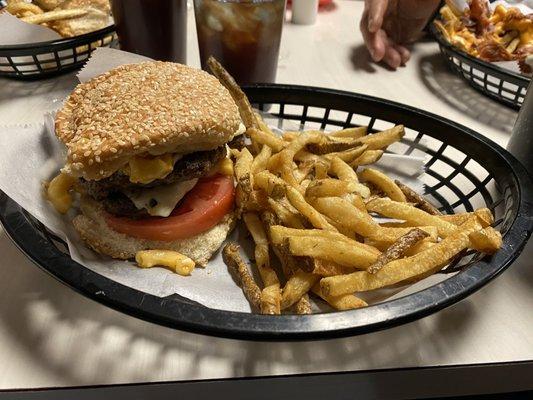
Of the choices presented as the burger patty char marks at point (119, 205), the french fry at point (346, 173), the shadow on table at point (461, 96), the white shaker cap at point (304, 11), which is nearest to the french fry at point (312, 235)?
the french fry at point (346, 173)

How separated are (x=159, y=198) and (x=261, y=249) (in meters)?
0.29

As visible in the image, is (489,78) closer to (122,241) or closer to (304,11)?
(304,11)

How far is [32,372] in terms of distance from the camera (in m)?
0.93

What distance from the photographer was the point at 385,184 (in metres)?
1.33

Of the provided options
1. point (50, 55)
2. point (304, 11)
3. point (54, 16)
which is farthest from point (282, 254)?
point (304, 11)

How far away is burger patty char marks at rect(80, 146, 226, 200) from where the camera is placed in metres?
1.17

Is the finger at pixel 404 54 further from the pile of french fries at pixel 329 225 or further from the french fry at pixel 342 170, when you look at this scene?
the french fry at pixel 342 170

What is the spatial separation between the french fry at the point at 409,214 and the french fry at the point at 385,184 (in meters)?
0.13

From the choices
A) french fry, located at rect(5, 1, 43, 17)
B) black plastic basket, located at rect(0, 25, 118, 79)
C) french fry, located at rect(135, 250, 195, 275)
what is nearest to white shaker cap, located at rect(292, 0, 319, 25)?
black plastic basket, located at rect(0, 25, 118, 79)

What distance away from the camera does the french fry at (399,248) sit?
986 millimetres

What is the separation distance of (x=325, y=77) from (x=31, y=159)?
149 cm

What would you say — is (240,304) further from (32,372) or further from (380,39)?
(380,39)

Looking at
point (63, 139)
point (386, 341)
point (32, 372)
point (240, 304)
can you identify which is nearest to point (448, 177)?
point (386, 341)

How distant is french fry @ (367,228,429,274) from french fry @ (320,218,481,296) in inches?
0.4
